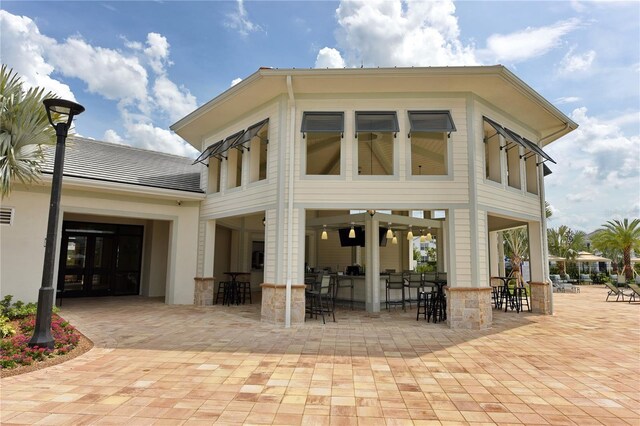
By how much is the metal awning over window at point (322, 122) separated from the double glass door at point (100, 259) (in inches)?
330

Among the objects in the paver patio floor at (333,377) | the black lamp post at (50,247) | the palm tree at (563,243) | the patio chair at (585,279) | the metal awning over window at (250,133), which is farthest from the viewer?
the palm tree at (563,243)

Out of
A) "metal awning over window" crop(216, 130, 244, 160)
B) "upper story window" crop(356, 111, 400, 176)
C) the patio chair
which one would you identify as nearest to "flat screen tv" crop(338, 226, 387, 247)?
"upper story window" crop(356, 111, 400, 176)

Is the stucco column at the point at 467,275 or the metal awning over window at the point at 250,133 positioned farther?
the metal awning over window at the point at 250,133

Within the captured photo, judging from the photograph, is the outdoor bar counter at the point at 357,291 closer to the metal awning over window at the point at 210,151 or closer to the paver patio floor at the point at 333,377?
the paver patio floor at the point at 333,377

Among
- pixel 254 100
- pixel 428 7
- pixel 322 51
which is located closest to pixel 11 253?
pixel 254 100

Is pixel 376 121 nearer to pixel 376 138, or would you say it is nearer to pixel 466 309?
pixel 376 138

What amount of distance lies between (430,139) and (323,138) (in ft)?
11.7

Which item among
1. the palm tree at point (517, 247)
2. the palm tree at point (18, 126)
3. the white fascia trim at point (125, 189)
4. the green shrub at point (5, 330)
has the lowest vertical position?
the green shrub at point (5, 330)

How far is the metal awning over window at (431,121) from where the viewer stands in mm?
7636

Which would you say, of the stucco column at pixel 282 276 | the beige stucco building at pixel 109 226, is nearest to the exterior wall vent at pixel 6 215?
the beige stucco building at pixel 109 226

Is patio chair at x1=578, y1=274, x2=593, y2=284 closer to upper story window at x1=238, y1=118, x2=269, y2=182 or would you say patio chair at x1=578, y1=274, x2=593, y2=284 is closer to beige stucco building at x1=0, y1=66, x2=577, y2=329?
beige stucco building at x1=0, y1=66, x2=577, y2=329

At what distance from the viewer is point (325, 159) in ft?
47.9

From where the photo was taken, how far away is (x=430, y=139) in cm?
1054

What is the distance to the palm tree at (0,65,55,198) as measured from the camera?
5.87 m
